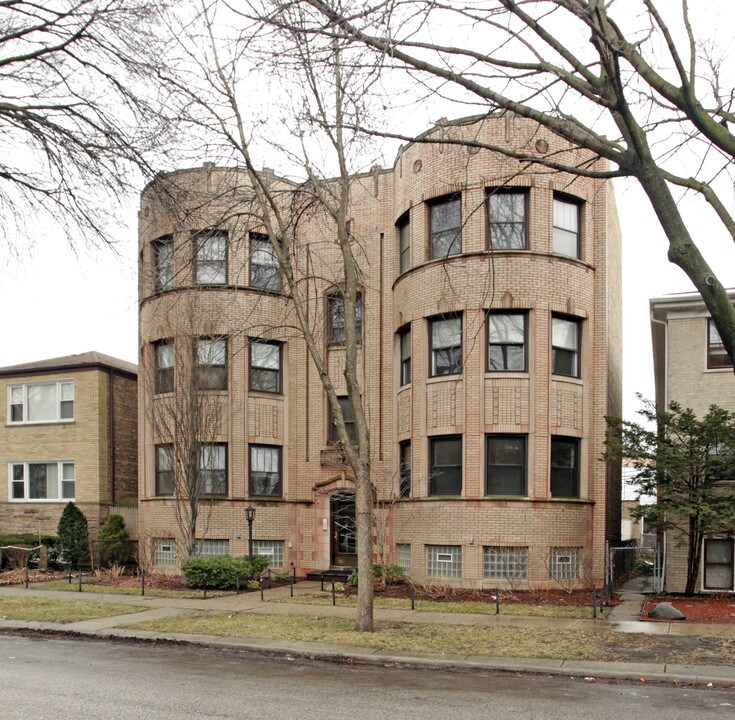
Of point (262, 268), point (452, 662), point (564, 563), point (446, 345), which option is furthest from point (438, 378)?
point (452, 662)

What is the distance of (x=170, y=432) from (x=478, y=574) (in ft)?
29.5

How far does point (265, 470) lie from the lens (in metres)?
→ 24.5

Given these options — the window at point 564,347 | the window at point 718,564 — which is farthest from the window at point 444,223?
the window at point 718,564

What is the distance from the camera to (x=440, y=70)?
317 inches

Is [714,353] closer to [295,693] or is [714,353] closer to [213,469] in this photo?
[213,469]

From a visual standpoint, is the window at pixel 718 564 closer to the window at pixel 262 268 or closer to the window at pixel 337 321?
the window at pixel 337 321

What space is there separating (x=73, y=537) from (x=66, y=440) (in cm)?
385

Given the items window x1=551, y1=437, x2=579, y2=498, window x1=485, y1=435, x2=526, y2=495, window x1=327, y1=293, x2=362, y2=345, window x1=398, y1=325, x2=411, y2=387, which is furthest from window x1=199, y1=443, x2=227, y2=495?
window x1=551, y1=437, x2=579, y2=498

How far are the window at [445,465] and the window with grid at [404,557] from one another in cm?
157

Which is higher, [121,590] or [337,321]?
[337,321]

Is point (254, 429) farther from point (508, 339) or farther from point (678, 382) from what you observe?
point (678, 382)

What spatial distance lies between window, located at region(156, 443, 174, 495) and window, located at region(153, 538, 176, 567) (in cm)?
133

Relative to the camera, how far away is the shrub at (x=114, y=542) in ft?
85.9

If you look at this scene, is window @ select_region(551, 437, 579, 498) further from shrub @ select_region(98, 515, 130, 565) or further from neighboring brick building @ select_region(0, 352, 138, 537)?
neighboring brick building @ select_region(0, 352, 138, 537)
